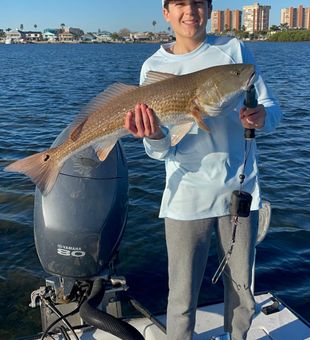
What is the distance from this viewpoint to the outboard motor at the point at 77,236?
377 centimetres

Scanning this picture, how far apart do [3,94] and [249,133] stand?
22946 millimetres

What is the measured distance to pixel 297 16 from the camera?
19800 centimetres

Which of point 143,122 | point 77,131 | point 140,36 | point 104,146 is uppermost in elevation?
point 143,122

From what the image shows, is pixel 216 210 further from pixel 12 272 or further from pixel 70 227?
pixel 12 272

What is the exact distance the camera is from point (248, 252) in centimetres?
326

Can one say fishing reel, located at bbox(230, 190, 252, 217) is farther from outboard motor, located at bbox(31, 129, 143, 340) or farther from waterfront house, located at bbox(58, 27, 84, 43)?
waterfront house, located at bbox(58, 27, 84, 43)

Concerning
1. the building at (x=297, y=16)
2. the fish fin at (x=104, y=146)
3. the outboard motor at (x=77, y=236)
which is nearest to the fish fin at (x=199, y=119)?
the fish fin at (x=104, y=146)

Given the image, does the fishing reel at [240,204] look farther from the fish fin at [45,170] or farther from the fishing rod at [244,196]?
the fish fin at [45,170]

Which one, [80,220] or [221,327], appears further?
[221,327]

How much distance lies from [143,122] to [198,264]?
1042 mm

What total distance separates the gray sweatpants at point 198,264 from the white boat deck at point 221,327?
606 millimetres

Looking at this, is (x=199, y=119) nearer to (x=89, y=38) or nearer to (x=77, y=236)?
(x=77, y=236)

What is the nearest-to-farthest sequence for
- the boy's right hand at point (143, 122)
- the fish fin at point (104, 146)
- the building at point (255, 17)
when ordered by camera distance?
the boy's right hand at point (143, 122)
the fish fin at point (104, 146)
the building at point (255, 17)

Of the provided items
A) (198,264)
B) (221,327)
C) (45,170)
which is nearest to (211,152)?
(198,264)
